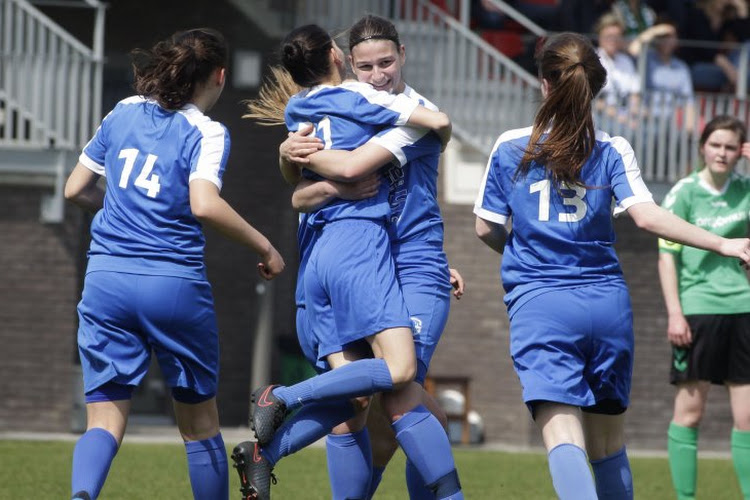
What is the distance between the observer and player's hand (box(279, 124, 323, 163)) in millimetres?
5418

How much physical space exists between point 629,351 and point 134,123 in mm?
2147

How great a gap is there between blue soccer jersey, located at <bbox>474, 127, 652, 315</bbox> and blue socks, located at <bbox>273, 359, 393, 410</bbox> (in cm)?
60

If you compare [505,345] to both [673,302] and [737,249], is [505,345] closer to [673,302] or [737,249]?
[673,302]

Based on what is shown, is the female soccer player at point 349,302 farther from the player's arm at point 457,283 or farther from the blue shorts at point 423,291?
the player's arm at point 457,283

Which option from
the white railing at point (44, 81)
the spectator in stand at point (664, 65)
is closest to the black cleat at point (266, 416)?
the white railing at point (44, 81)

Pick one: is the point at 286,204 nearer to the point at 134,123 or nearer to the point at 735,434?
the point at 735,434

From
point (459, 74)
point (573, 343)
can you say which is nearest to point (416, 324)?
point (573, 343)

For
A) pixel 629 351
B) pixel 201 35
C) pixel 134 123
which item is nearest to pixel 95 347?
pixel 134 123

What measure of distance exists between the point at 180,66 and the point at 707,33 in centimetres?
976

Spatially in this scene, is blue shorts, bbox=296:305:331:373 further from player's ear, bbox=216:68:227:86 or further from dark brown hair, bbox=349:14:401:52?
dark brown hair, bbox=349:14:401:52

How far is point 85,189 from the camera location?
566 centimetres

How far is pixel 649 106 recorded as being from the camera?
12438 millimetres

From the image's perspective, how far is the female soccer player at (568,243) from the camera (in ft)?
16.6

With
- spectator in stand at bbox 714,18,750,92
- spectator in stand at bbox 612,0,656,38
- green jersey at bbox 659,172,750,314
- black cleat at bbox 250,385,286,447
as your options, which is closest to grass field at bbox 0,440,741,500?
green jersey at bbox 659,172,750,314
